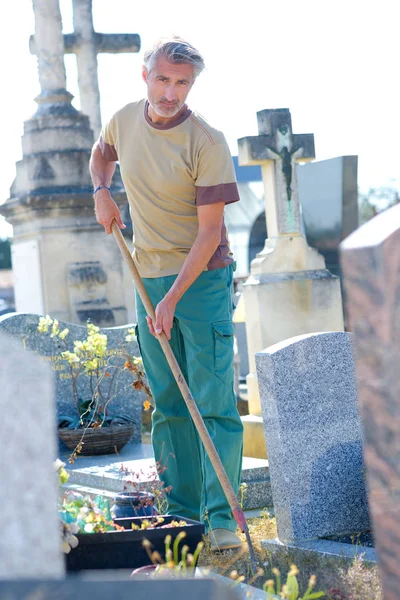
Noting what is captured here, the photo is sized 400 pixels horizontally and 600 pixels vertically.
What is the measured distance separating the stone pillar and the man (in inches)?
122

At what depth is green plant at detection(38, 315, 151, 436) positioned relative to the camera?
6.26m

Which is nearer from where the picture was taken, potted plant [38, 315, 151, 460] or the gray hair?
the gray hair

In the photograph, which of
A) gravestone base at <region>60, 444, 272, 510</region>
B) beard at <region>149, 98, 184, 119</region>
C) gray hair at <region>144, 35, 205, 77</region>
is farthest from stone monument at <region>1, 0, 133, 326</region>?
gray hair at <region>144, 35, 205, 77</region>

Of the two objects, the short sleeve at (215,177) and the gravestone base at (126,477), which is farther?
the gravestone base at (126,477)

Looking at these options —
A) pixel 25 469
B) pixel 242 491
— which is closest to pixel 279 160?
pixel 242 491

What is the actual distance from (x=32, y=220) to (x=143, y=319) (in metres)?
4.33

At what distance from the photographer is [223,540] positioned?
395 cm

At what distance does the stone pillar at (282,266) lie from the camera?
7527 mm

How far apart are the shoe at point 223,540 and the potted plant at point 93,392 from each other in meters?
1.76

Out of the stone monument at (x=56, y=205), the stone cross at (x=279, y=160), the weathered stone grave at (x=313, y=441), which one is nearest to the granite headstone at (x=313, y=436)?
the weathered stone grave at (x=313, y=441)

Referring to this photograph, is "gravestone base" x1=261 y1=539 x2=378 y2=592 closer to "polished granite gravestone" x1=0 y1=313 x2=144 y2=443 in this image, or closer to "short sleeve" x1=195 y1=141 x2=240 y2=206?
"short sleeve" x1=195 y1=141 x2=240 y2=206

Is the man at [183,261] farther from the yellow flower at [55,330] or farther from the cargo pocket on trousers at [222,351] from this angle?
the yellow flower at [55,330]

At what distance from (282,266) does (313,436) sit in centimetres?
374

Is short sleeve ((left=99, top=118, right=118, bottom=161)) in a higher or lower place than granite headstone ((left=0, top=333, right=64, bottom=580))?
higher
